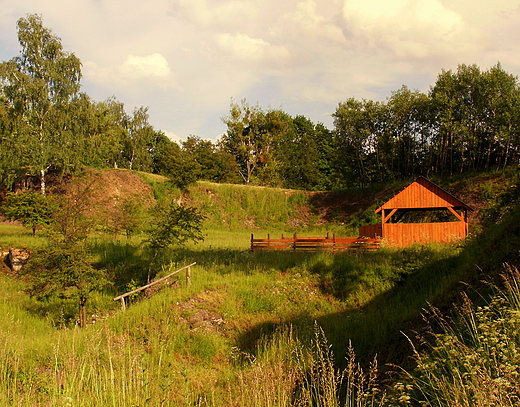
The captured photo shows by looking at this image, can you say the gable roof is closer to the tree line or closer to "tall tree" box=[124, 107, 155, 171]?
the tree line

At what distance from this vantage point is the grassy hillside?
230 inches

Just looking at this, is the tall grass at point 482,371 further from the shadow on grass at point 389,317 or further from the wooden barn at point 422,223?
the wooden barn at point 422,223

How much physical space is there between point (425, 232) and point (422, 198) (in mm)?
2241

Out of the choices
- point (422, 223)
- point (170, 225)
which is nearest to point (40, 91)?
point (170, 225)

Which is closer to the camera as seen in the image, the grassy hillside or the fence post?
the grassy hillside

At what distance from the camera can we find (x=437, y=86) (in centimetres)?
4219

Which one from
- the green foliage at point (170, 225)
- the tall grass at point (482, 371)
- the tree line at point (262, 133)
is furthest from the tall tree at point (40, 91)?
the tall grass at point (482, 371)

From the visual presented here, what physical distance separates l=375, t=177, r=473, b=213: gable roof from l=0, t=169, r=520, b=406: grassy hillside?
4.38m

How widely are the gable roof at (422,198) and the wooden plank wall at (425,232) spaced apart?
4.23 feet

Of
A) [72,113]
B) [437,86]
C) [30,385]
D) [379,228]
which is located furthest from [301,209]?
[30,385]

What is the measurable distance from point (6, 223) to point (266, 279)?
96.9 ft

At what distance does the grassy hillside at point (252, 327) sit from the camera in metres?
5.84

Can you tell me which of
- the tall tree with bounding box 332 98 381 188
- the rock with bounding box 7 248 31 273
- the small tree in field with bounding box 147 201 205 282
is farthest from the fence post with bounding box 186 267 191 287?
the tall tree with bounding box 332 98 381 188

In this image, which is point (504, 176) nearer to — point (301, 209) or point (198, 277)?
point (301, 209)
